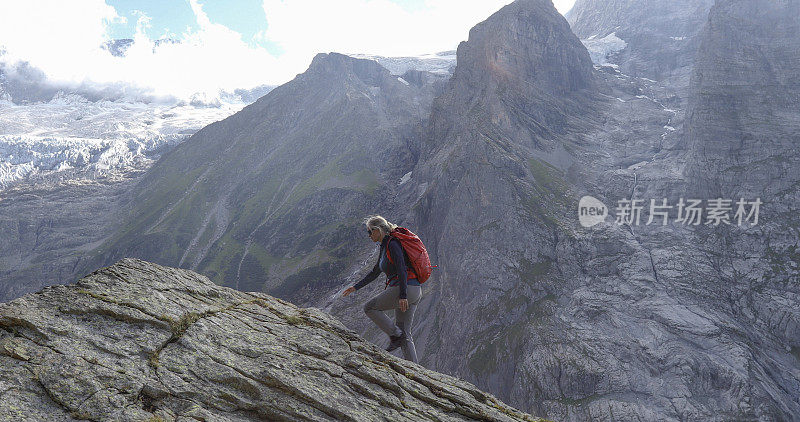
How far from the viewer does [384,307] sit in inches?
565

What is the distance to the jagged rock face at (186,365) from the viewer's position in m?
9.04

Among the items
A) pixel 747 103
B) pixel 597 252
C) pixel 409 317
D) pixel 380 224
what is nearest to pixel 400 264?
pixel 380 224

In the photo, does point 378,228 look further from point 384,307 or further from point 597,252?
point 597,252

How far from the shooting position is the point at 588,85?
200 m

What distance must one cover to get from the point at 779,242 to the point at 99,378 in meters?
126

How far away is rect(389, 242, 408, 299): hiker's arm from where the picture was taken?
13258mm

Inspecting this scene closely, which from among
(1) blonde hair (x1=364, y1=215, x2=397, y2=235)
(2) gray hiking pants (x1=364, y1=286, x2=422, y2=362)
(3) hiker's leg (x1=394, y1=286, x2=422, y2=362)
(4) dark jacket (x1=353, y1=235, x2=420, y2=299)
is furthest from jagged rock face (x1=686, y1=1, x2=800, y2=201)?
(1) blonde hair (x1=364, y1=215, x2=397, y2=235)

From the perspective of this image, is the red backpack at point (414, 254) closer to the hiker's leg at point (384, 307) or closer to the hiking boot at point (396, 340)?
the hiker's leg at point (384, 307)

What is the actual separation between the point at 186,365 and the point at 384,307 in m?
6.43

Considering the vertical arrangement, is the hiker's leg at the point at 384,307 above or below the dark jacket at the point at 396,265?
below

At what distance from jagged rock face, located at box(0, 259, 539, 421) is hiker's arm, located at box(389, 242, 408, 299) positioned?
2.82 meters

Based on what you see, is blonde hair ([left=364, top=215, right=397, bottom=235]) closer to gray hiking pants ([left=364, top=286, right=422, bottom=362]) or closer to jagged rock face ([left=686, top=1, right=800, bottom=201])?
gray hiking pants ([left=364, top=286, right=422, bottom=362])

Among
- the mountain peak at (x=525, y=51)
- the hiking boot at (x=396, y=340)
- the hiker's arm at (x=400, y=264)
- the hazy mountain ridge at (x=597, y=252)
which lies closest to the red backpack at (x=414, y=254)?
the hiker's arm at (x=400, y=264)

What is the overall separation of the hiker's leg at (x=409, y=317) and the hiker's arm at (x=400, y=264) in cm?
33
